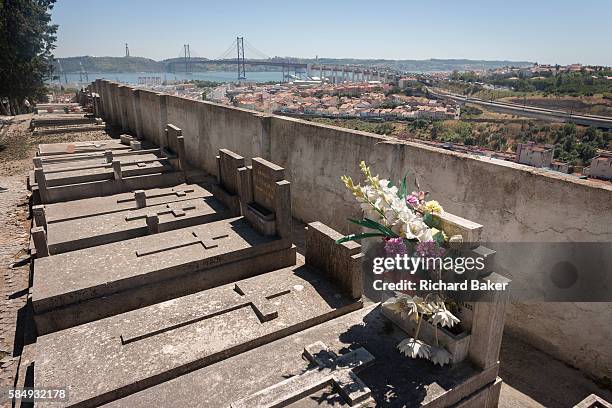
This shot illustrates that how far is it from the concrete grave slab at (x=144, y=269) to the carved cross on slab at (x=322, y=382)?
2.40 metres

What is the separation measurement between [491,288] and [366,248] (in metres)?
2.24

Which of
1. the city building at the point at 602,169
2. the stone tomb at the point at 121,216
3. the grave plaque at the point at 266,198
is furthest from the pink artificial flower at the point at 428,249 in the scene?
the city building at the point at 602,169

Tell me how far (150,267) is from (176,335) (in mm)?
1439

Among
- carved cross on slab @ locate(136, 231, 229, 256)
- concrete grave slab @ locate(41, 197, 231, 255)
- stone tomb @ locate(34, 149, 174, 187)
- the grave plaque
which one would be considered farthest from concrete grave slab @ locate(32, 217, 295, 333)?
stone tomb @ locate(34, 149, 174, 187)

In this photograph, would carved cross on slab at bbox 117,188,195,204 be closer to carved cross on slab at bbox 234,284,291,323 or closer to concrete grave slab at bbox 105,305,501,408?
carved cross on slab at bbox 234,284,291,323

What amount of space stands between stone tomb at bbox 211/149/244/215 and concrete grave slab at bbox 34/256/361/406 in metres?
2.51

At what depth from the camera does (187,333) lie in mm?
3955

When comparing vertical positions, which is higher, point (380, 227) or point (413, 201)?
point (413, 201)

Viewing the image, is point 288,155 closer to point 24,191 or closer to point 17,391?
point 17,391

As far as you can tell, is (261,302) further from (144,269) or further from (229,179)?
(229,179)

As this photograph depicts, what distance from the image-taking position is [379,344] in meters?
3.47

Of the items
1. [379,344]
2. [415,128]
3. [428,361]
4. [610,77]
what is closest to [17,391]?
[379,344]

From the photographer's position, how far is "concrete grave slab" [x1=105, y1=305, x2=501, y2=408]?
9.60 ft

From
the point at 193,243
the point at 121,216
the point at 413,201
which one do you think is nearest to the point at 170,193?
the point at 121,216
